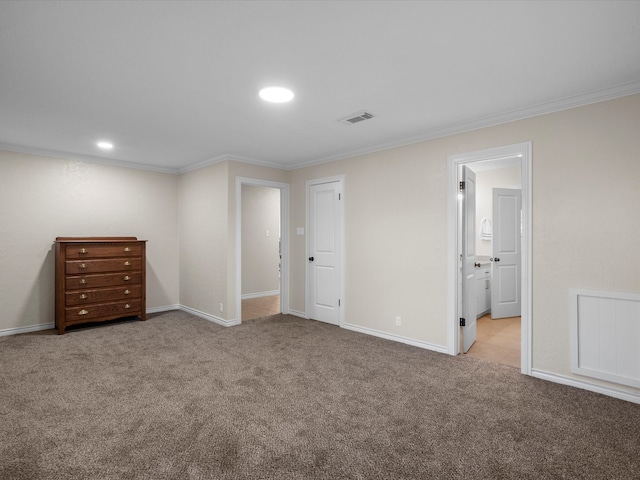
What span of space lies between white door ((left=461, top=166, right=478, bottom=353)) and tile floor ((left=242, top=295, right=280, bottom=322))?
3050 millimetres

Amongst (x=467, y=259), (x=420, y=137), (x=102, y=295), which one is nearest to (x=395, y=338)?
(x=467, y=259)

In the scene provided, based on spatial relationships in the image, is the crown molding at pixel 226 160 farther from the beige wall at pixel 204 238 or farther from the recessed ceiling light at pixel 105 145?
the recessed ceiling light at pixel 105 145

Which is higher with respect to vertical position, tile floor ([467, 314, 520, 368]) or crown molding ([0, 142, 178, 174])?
crown molding ([0, 142, 178, 174])

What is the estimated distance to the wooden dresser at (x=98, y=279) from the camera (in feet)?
14.8

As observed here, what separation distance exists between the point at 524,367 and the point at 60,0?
4199 mm

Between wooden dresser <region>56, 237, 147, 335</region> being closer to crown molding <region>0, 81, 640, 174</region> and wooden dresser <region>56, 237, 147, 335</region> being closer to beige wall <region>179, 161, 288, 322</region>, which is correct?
beige wall <region>179, 161, 288, 322</region>

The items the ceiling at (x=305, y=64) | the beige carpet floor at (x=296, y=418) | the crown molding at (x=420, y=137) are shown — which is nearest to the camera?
the ceiling at (x=305, y=64)

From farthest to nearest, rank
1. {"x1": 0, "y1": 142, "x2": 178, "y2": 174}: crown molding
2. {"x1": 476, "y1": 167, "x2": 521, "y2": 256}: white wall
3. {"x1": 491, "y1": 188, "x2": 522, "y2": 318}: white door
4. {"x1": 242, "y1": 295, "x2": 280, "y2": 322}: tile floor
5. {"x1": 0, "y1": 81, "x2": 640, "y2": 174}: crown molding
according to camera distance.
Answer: {"x1": 476, "y1": 167, "x2": 521, "y2": 256}: white wall
{"x1": 242, "y1": 295, "x2": 280, "y2": 322}: tile floor
{"x1": 491, "y1": 188, "x2": 522, "y2": 318}: white door
{"x1": 0, "y1": 142, "x2": 178, "y2": 174}: crown molding
{"x1": 0, "y1": 81, "x2": 640, "y2": 174}: crown molding

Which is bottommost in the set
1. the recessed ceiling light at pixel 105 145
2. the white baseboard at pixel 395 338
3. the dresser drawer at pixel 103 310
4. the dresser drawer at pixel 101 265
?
the white baseboard at pixel 395 338

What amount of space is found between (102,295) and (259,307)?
2.47m

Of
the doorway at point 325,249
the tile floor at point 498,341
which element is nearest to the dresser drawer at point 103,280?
the doorway at point 325,249

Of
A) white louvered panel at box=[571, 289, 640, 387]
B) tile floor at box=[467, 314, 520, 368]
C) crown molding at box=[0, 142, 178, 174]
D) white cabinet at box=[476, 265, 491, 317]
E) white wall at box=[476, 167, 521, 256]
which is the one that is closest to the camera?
white louvered panel at box=[571, 289, 640, 387]

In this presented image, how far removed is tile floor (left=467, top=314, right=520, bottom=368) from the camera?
145 inches

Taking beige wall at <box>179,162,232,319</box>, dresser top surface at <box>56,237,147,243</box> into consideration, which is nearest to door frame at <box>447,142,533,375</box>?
beige wall at <box>179,162,232,319</box>
